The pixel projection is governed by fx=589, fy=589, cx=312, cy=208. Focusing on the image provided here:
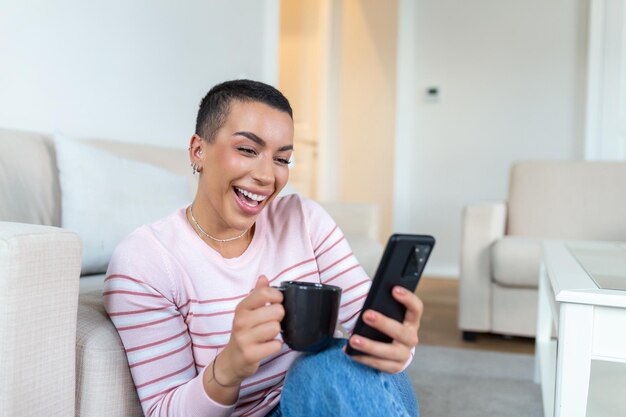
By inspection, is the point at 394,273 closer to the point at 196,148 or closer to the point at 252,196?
the point at 252,196

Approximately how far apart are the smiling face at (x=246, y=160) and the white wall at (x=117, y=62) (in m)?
1.08

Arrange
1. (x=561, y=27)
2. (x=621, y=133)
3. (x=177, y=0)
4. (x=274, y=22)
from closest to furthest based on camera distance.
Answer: (x=177, y=0), (x=274, y=22), (x=621, y=133), (x=561, y=27)

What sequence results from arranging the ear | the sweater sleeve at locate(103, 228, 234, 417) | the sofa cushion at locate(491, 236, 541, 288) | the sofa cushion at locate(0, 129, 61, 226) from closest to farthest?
the sweater sleeve at locate(103, 228, 234, 417) → the ear → the sofa cushion at locate(0, 129, 61, 226) → the sofa cushion at locate(491, 236, 541, 288)

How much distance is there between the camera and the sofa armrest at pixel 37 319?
662 mm

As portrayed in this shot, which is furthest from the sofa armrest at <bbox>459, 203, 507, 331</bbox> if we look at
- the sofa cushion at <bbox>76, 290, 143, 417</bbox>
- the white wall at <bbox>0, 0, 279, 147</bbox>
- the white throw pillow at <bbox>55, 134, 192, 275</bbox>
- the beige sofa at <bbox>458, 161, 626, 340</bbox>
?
the sofa cushion at <bbox>76, 290, 143, 417</bbox>

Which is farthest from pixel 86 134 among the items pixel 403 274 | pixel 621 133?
pixel 621 133

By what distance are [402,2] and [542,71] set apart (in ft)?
3.70

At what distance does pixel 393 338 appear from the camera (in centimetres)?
67

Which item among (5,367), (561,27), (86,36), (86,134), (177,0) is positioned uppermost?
(561,27)

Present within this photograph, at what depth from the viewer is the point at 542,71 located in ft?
13.2

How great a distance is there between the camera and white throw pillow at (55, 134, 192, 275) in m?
1.41

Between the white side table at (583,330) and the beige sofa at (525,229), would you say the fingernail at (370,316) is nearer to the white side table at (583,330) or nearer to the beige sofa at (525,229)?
the white side table at (583,330)

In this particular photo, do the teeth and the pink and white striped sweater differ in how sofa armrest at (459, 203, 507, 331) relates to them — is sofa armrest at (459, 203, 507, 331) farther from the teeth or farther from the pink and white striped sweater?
the teeth

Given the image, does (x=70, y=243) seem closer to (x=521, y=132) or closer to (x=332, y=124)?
(x=521, y=132)
